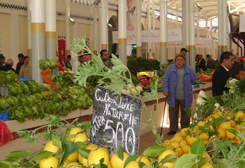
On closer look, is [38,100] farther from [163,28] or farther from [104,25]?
[163,28]

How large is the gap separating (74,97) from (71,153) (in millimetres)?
2897

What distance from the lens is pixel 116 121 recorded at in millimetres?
2033

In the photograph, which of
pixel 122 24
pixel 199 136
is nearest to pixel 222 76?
pixel 199 136

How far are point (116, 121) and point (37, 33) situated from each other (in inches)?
167

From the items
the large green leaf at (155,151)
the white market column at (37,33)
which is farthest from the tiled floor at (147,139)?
the large green leaf at (155,151)

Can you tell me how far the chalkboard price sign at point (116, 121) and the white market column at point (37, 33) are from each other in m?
3.90

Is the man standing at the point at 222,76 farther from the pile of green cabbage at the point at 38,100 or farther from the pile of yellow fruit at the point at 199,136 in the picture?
the pile of yellow fruit at the point at 199,136

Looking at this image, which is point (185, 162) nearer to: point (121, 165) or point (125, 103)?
point (121, 165)

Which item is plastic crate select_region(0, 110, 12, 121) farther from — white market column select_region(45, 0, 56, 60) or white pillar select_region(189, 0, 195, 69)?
white pillar select_region(189, 0, 195, 69)

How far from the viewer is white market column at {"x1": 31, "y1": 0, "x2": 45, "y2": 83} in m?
5.76

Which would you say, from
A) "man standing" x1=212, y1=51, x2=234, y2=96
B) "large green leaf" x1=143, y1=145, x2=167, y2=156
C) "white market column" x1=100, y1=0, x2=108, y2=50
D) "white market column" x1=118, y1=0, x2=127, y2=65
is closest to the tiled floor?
"man standing" x1=212, y1=51, x2=234, y2=96

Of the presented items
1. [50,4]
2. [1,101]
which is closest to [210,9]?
[50,4]

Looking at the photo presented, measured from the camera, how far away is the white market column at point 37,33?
576 centimetres

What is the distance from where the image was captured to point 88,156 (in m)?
1.78
